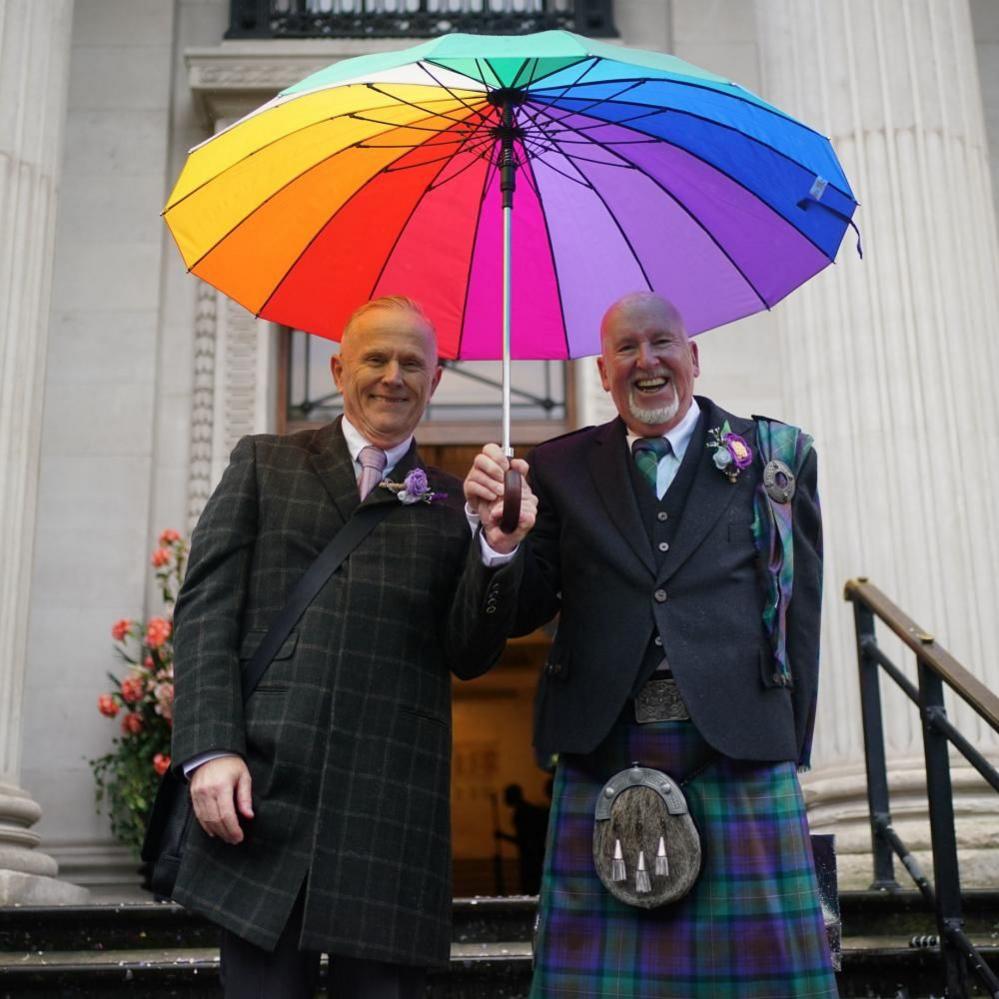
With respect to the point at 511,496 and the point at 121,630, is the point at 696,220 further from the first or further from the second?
the point at 121,630

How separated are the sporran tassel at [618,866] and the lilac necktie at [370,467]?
34.8 inches

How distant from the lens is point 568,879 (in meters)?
2.92

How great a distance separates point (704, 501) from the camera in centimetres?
303

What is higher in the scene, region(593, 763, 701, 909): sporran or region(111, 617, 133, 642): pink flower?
region(111, 617, 133, 642): pink flower

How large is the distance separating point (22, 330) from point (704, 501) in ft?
13.4

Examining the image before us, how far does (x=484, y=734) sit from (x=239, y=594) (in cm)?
1262

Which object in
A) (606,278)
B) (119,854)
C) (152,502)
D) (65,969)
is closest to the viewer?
(606,278)

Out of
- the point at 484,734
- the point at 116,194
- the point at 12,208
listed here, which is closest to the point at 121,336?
the point at 116,194

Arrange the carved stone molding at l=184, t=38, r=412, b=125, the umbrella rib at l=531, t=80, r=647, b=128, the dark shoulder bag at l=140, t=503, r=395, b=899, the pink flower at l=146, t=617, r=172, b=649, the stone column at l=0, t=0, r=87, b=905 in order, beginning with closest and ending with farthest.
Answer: the dark shoulder bag at l=140, t=503, r=395, b=899
the umbrella rib at l=531, t=80, r=647, b=128
the stone column at l=0, t=0, r=87, b=905
the pink flower at l=146, t=617, r=172, b=649
the carved stone molding at l=184, t=38, r=412, b=125

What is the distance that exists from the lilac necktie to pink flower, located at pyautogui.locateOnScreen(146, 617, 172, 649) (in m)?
4.82

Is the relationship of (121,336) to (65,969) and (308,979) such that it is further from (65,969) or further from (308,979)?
(308,979)

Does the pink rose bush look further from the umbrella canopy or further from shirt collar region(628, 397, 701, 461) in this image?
shirt collar region(628, 397, 701, 461)

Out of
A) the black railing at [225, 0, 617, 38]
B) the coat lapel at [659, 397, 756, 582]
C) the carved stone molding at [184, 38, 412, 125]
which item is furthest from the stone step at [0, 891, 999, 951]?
the black railing at [225, 0, 617, 38]

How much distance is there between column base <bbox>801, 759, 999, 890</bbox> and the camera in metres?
5.35
